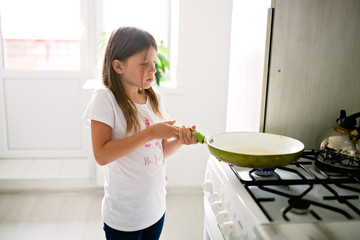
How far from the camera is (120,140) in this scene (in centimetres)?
99

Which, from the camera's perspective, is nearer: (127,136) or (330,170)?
(330,170)

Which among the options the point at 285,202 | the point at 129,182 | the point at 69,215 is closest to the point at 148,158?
the point at 129,182

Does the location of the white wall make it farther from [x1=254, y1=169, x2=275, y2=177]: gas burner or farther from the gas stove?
[x1=254, y1=169, x2=275, y2=177]: gas burner

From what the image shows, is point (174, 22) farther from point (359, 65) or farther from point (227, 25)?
point (359, 65)

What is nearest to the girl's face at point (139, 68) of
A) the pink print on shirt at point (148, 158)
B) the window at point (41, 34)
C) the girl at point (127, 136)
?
the girl at point (127, 136)

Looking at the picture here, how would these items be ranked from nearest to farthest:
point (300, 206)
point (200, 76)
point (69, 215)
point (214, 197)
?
point (300, 206), point (214, 197), point (69, 215), point (200, 76)

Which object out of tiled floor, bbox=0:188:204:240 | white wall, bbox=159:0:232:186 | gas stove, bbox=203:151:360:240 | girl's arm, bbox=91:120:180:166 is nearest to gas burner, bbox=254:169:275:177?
gas stove, bbox=203:151:360:240

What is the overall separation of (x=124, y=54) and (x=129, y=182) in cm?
39

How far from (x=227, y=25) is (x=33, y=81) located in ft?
5.00

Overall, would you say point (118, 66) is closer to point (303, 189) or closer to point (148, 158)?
point (148, 158)

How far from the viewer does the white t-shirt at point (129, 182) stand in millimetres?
1028

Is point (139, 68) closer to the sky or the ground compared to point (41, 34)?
closer to the ground

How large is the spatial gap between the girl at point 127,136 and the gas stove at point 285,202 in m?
0.19

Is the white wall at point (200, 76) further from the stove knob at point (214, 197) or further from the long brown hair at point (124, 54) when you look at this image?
the stove knob at point (214, 197)
